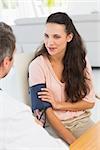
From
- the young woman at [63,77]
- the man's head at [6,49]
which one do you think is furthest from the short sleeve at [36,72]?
the man's head at [6,49]

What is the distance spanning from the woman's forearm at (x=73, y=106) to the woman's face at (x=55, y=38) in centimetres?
29

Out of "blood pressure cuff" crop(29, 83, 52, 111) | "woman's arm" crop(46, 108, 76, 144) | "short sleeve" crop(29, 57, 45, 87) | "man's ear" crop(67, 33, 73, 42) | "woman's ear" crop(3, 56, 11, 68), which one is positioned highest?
"woman's ear" crop(3, 56, 11, 68)

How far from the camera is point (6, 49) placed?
1049 mm

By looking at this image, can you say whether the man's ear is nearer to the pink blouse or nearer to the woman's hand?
the pink blouse

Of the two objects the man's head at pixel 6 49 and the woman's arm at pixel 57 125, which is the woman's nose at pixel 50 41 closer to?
the woman's arm at pixel 57 125

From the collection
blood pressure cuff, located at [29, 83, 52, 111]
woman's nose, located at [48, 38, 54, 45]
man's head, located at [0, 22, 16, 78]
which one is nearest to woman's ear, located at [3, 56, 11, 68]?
man's head, located at [0, 22, 16, 78]

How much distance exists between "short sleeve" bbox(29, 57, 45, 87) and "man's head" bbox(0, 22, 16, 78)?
64 cm

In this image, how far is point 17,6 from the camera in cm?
676

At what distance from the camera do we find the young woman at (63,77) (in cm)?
172

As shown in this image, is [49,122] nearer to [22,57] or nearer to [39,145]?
[22,57]

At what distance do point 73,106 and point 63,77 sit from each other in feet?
0.57

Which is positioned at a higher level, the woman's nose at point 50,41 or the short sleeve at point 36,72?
the woman's nose at point 50,41

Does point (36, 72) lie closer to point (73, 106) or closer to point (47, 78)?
point (47, 78)

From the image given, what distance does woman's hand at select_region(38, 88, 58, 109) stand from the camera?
1.69m
